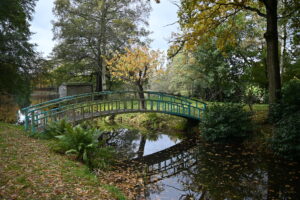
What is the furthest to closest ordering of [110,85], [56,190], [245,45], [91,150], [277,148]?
[110,85], [245,45], [277,148], [91,150], [56,190]

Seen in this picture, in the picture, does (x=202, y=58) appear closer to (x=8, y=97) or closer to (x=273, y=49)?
(x=273, y=49)

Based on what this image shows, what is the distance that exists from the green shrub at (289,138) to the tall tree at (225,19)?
2030 millimetres

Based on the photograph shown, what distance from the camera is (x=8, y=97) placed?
47.1 ft

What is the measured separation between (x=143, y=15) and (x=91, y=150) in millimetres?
16163

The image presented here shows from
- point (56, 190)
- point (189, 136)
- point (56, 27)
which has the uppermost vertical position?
point (56, 27)

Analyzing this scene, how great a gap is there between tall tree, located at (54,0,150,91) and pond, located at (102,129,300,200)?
36.1ft

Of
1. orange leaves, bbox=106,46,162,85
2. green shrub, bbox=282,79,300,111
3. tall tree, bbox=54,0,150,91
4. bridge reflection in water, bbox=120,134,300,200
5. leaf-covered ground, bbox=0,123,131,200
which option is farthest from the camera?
tall tree, bbox=54,0,150,91

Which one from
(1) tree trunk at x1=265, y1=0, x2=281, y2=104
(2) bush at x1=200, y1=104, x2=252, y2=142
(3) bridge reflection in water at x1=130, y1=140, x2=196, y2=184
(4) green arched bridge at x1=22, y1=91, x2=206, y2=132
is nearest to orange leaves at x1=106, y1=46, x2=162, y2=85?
(4) green arched bridge at x1=22, y1=91, x2=206, y2=132

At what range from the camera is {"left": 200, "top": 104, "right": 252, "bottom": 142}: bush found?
31.9 feet

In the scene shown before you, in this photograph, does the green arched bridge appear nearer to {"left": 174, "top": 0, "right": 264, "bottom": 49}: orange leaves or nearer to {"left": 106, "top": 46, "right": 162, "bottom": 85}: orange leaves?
{"left": 106, "top": 46, "right": 162, "bottom": 85}: orange leaves

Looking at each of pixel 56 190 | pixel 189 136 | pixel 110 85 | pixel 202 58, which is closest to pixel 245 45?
pixel 202 58

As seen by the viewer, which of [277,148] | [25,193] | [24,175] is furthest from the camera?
[277,148]

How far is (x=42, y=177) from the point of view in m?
4.80

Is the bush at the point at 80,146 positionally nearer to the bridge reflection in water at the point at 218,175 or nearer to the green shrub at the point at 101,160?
the green shrub at the point at 101,160
